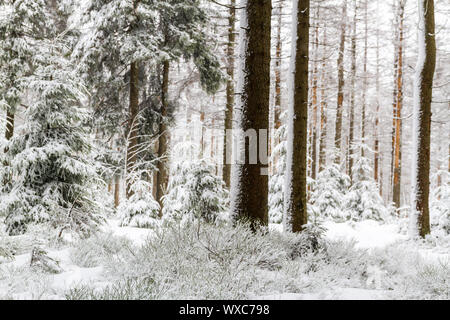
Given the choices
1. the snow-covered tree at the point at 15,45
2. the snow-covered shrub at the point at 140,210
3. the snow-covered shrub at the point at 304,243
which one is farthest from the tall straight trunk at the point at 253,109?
the snow-covered tree at the point at 15,45

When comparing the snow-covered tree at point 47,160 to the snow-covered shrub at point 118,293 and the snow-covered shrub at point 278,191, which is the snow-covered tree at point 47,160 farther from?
the snow-covered shrub at point 278,191

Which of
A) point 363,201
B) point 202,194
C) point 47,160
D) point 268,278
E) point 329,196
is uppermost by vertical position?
point 47,160

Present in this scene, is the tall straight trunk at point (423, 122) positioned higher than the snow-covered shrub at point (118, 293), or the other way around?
the tall straight trunk at point (423, 122)

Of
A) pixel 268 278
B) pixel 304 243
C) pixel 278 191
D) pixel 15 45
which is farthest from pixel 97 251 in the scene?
pixel 15 45

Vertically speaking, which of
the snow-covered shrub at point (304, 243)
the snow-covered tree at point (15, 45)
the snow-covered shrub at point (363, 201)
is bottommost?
the snow-covered shrub at point (363, 201)

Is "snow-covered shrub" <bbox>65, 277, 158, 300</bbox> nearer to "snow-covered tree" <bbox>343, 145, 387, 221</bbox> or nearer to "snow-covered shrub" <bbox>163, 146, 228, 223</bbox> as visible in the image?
"snow-covered shrub" <bbox>163, 146, 228, 223</bbox>

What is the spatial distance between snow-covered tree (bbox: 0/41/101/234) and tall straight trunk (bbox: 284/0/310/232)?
422 centimetres

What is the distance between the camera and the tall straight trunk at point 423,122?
26.7 feet

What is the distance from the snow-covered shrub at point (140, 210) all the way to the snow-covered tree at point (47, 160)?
8.08 feet

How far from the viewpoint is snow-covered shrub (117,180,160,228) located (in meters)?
10.1

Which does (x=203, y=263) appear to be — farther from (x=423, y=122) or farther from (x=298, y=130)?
(x=423, y=122)

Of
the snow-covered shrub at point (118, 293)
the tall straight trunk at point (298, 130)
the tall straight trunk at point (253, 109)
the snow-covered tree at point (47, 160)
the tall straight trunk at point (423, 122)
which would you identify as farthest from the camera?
the tall straight trunk at point (423, 122)

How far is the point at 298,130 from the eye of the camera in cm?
659

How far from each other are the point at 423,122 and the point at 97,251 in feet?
26.7
